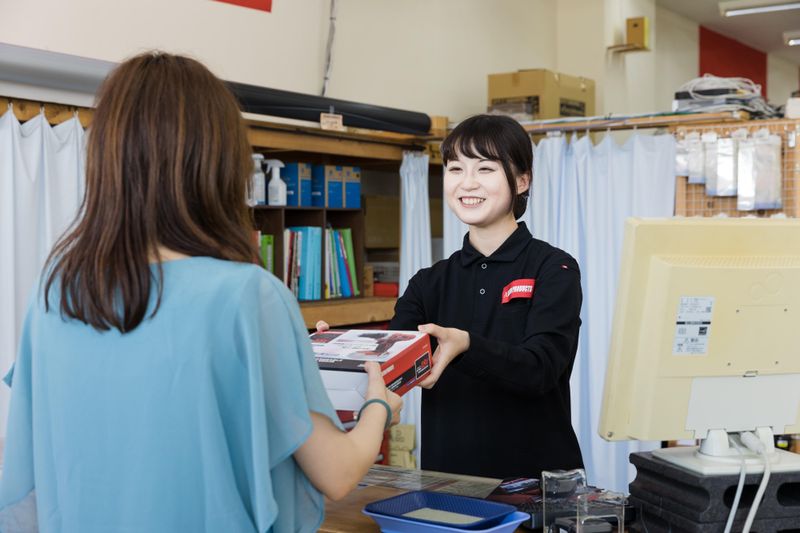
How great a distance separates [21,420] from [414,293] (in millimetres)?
1218

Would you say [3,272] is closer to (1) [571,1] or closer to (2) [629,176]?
(2) [629,176]

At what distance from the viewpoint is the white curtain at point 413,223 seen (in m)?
5.07

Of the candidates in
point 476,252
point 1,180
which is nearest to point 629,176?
point 476,252

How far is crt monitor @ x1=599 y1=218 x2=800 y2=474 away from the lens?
1.70 metres

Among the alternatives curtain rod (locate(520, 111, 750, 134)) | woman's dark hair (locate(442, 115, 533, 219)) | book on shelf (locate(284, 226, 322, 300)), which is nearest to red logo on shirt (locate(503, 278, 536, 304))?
woman's dark hair (locate(442, 115, 533, 219))

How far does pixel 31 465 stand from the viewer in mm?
1479

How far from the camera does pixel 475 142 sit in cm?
236

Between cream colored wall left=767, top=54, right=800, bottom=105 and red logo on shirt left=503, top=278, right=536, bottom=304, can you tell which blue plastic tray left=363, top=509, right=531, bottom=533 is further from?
cream colored wall left=767, top=54, right=800, bottom=105

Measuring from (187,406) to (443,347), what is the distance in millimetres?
808

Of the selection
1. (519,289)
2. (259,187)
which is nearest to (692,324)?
(519,289)

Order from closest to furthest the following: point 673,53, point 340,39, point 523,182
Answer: point 523,182 → point 340,39 → point 673,53

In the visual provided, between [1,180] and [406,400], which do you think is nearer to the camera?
[1,180]

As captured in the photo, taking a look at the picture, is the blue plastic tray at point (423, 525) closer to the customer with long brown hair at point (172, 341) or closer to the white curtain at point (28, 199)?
the customer with long brown hair at point (172, 341)

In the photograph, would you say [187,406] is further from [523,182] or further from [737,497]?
[523,182]
